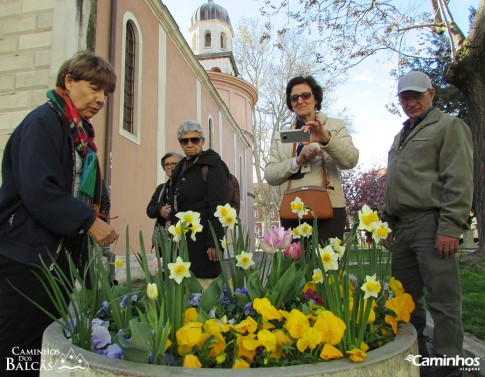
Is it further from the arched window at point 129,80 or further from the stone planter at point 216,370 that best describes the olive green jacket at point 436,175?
the arched window at point 129,80

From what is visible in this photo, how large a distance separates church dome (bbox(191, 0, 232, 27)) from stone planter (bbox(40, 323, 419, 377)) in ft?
110

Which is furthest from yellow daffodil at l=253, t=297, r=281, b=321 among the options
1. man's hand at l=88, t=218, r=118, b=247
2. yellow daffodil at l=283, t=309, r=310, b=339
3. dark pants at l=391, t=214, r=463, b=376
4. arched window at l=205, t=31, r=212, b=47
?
arched window at l=205, t=31, r=212, b=47

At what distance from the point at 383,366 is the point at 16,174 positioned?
1.56m

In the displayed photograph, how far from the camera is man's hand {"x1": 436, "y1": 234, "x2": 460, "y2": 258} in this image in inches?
90.5

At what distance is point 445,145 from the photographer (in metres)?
2.45

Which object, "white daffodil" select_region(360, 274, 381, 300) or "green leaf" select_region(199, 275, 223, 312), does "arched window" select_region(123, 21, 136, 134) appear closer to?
"green leaf" select_region(199, 275, 223, 312)

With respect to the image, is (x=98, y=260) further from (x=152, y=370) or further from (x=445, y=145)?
(x=445, y=145)

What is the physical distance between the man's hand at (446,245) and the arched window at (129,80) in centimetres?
783

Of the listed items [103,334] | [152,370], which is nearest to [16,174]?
[103,334]

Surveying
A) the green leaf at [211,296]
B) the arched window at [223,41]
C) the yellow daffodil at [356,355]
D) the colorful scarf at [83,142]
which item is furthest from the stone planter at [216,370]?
the arched window at [223,41]

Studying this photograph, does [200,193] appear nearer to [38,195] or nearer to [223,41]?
[38,195]

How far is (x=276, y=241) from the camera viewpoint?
5.59ft

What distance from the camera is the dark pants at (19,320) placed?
1.59m

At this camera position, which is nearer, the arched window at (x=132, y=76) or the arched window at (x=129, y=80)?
the arched window at (x=132, y=76)
